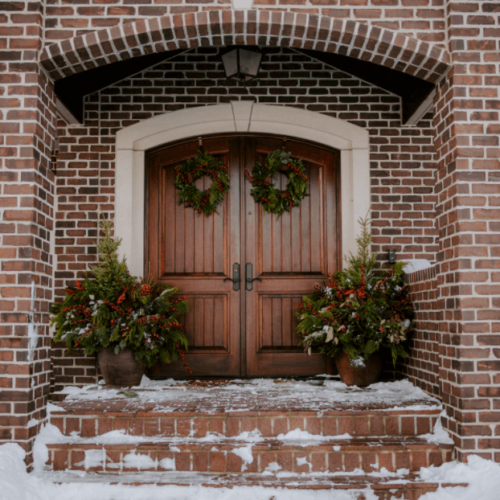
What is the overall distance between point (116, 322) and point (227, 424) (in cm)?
125

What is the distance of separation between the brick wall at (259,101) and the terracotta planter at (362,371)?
1.01m

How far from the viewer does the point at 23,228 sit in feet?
10.6

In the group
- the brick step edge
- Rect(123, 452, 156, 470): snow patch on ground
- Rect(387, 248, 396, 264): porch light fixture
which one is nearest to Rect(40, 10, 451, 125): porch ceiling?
Rect(387, 248, 396, 264): porch light fixture

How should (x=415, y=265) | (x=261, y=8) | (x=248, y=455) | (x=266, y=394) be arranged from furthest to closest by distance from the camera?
1. (x=415, y=265)
2. (x=266, y=394)
3. (x=261, y=8)
4. (x=248, y=455)

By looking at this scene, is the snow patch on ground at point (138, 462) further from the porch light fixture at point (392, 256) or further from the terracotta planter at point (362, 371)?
the porch light fixture at point (392, 256)

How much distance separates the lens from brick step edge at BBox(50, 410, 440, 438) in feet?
10.8

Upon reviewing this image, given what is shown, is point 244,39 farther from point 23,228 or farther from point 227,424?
point 227,424

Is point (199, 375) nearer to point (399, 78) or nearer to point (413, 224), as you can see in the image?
point (413, 224)

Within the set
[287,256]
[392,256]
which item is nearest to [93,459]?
[287,256]

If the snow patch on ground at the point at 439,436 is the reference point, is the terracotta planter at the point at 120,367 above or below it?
above

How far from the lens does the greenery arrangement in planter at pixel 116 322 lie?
12.9 feet

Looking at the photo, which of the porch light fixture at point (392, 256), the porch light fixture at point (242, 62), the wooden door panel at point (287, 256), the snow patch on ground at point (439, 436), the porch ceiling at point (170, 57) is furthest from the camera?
the wooden door panel at point (287, 256)

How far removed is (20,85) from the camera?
3309 millimetres

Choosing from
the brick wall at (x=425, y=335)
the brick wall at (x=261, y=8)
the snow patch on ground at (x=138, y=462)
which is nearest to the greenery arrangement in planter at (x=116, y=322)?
the snow patch on ground at (x=138, y=462)
